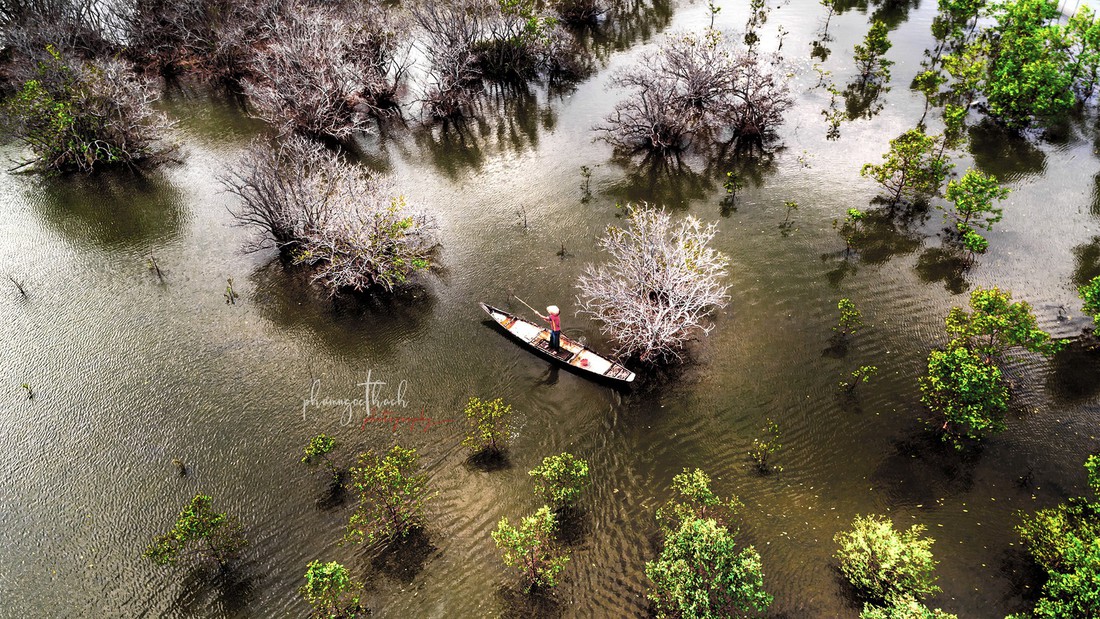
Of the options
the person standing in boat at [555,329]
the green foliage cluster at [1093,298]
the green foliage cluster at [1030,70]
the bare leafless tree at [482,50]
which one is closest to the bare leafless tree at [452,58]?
the bare leafless tree at [482,50]

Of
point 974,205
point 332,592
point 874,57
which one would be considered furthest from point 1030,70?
point 332,592

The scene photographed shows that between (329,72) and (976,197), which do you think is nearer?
(976,197)

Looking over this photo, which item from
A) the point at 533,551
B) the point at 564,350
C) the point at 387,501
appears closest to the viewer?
the point at 533,551

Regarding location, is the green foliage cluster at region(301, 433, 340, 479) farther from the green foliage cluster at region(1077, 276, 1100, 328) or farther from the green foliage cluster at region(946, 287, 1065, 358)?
the green foliage cluster at region(1077, 276, 1100, 328)

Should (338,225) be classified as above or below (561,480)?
above

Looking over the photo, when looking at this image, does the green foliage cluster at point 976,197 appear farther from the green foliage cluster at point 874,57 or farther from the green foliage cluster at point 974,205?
the green foliage cluster at point 874,57

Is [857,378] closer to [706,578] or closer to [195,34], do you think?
[706,578]
